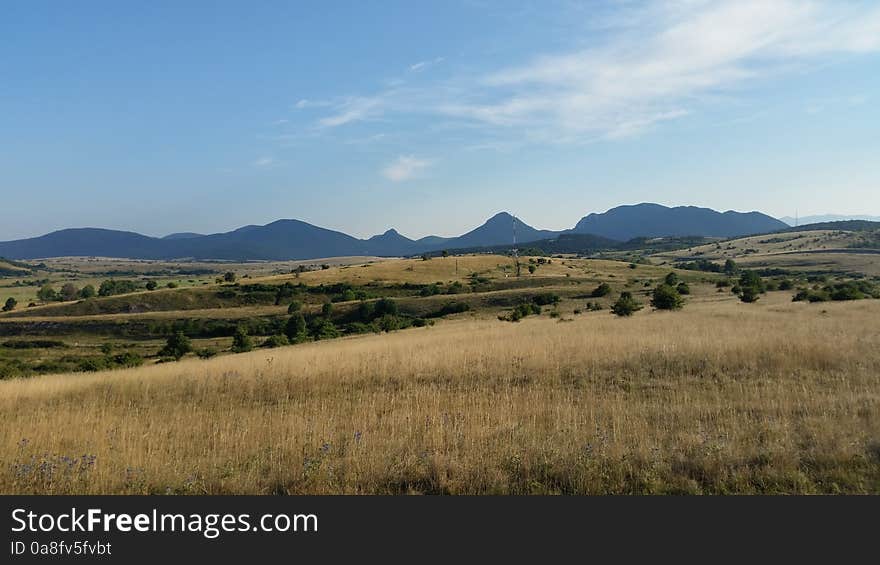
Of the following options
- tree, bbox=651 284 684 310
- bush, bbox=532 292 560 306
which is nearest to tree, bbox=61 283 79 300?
bush, bbox=532 292 560 306

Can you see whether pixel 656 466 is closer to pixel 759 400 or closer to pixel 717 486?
pixel 717 486

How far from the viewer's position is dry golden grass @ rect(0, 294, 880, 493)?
6.04 m

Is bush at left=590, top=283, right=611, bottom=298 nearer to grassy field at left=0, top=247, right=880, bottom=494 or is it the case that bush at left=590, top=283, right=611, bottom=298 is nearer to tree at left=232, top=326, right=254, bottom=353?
tree at left=232, top=326, right=254, bottom=353

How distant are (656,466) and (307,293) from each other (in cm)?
9663

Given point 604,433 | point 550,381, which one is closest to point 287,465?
point 604,433

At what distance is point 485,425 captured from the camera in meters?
8.03

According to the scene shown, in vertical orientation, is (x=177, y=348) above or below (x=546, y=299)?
below

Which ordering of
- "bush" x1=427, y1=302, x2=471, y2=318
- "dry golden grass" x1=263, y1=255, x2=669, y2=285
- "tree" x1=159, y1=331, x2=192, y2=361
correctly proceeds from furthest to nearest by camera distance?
"dry golden grass" x1=263, y1=255, x2=669, y2=285
"bush" x1=427, y1=302, x2=471, y2=318
"tree" x1=159, y1=331, x2=192, y2=361

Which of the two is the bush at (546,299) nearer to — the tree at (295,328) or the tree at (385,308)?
the tree at (385,308)

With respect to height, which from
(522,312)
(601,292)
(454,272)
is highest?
(454,272)

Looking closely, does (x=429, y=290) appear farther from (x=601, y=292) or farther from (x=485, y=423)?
(x=485, y=423)

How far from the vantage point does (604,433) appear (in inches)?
288

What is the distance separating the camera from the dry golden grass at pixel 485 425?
19.8 ft

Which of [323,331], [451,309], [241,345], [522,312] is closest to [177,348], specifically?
[241,345]
